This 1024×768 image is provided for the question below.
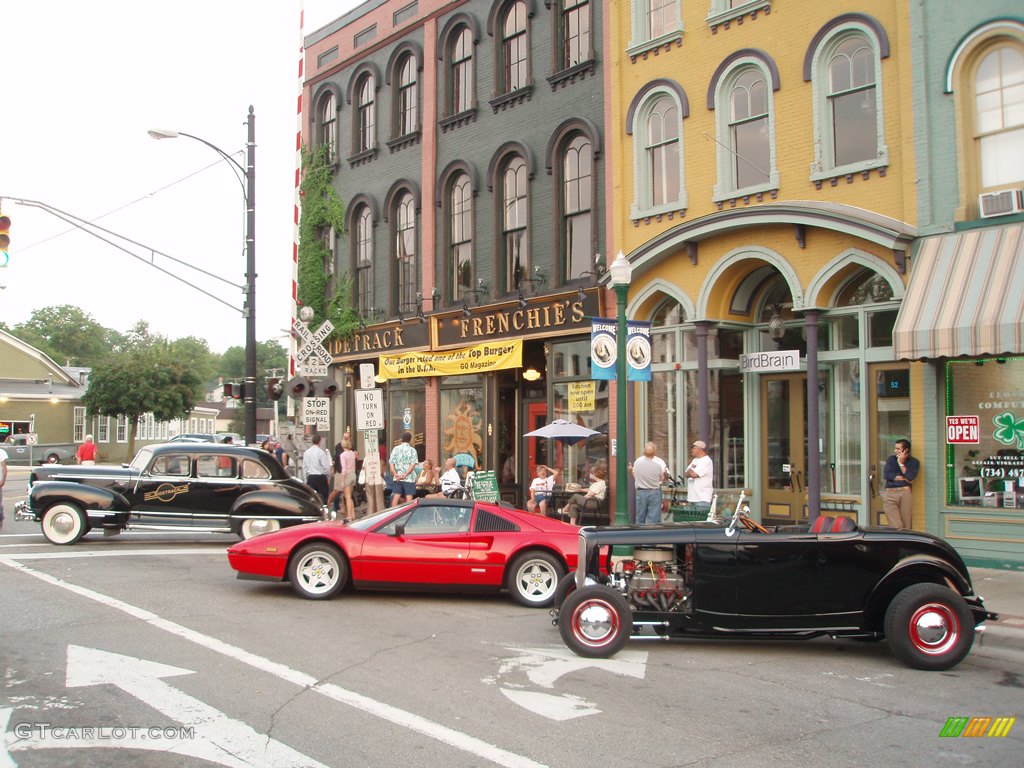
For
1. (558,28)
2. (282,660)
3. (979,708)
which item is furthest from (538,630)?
(558,28)

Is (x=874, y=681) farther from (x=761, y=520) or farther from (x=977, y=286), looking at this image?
(x=761, y=520)

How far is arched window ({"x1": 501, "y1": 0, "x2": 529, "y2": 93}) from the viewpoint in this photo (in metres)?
20.3

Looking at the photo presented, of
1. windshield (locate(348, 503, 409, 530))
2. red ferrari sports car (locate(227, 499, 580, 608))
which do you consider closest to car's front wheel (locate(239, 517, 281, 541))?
red ferrari sports car (locate(227, 499, 580, 608))

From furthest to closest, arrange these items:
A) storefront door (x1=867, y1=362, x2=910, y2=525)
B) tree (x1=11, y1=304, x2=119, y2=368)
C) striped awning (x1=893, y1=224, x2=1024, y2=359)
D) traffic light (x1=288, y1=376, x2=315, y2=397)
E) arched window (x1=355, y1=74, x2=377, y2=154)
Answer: tree (x1=11, y1=304, x2=119, y2=368) < arched window (x1=355, y1=74, x2=377, y2=154) < traffic light (x1=288, y1=376, x2=315, y2=397) < storefront door (x1=867, y1=362, x2=910, y2=525) < striped awning (x1=893, y1=224, x2=1024, y2=359)

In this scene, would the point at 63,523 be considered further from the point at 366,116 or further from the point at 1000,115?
the point at 1000,115

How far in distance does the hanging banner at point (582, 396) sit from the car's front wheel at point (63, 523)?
358 inches

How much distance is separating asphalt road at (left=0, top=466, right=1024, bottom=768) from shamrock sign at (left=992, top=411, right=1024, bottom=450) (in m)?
4.52

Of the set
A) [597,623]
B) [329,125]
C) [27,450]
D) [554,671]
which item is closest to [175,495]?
[597,623]

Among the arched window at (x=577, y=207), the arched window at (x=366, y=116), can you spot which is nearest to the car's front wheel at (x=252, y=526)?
the arched window at (x=577, y=207)

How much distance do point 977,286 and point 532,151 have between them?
10.1 meters

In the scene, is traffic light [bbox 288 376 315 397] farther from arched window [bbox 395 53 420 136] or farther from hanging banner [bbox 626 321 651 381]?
arched window [bbox 395 53 420 136]

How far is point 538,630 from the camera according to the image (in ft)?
31.9

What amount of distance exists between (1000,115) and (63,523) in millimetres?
15278

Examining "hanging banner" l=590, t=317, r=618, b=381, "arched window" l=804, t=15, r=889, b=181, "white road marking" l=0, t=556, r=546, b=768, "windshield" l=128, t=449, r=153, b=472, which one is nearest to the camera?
"white road marking" l=0, t=556, r=546, b=768
